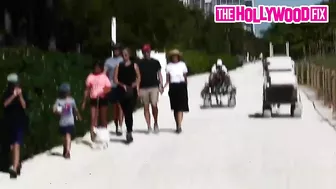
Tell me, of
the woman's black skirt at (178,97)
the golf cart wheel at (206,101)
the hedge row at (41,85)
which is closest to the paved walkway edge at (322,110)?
the golf cart wheel at (206,101)

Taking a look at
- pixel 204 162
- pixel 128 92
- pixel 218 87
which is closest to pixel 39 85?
pixel 128 92

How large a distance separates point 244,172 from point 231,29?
11012cm

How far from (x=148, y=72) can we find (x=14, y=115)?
19.9 feet

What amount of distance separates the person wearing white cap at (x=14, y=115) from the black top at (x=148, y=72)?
5854mm

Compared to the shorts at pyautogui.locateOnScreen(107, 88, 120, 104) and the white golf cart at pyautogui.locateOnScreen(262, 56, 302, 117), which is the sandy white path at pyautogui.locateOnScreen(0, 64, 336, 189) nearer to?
the shorts at pyautogui.locateOnScreen(107, 88, 120, 104)

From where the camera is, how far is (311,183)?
11086mm

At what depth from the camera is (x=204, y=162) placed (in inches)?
533

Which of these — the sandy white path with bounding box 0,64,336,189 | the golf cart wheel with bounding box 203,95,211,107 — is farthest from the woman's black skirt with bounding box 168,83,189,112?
the golf cart wheel with bounding box 203,95,211,107

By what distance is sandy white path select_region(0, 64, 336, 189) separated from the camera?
37.2 ft

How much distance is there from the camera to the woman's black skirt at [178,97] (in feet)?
60.1

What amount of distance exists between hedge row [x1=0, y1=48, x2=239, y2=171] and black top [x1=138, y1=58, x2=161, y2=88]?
130cm

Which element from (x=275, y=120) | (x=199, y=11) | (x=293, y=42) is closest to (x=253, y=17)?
(x=199, y=11)

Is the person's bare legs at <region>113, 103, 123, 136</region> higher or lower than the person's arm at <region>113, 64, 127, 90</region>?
lower

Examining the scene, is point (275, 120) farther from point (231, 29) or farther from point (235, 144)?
point (231, 29)
